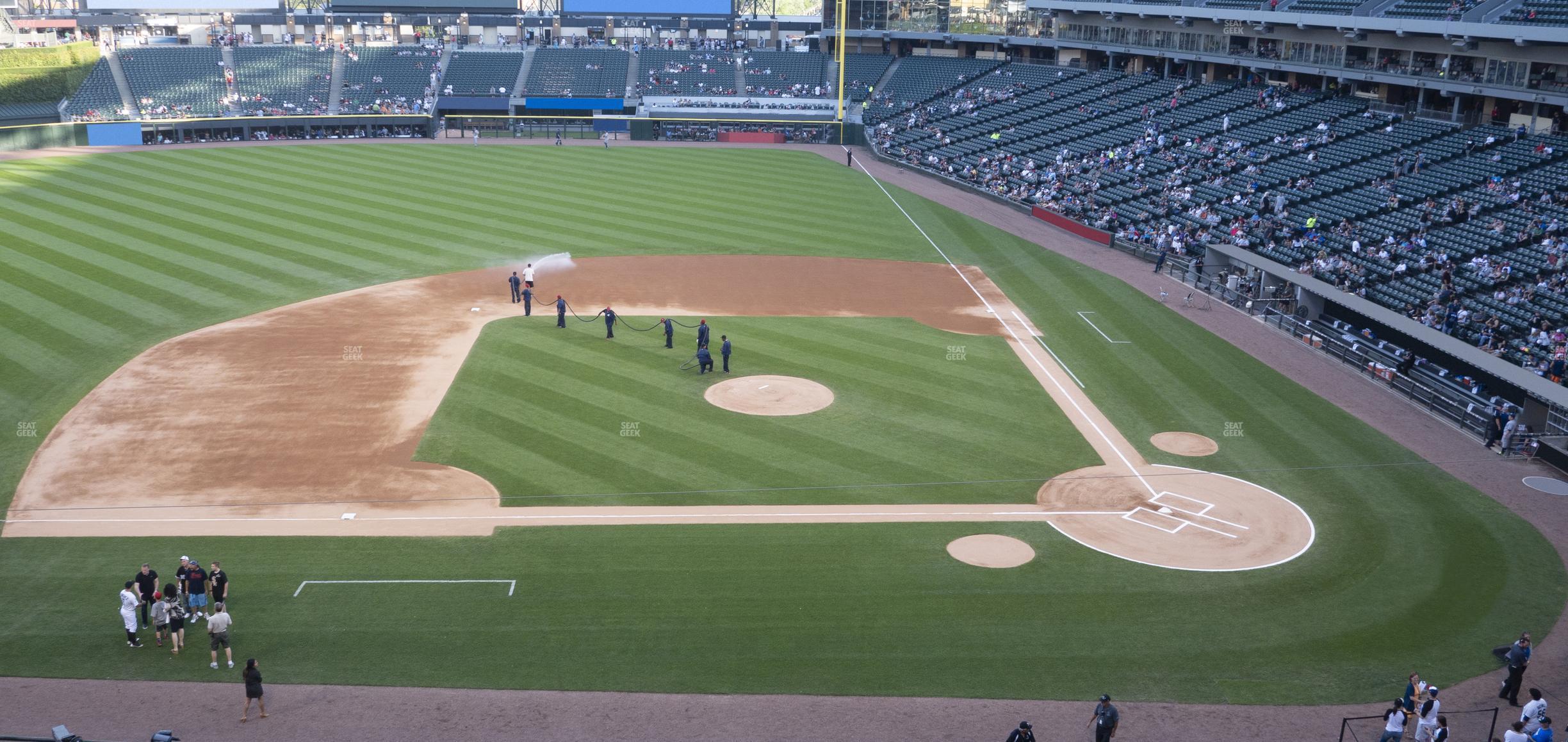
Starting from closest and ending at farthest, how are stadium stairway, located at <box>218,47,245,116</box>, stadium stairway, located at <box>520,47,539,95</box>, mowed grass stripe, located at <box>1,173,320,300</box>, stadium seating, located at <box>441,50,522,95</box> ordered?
1. mowed grass stripe, located at <box>1,173,320,300</box>
2. stadium stairway, located at <box>218,47,245,116</box>
3. stadium seating, located at <box>441,50,522,95</box>
4. stadium stairway, located at <box>520,47,539,95</box>

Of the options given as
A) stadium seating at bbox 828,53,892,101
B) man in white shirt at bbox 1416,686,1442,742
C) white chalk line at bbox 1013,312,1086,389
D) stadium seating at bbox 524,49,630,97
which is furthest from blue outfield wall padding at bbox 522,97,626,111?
man in white shirt at bbox 1416,686,1442,742

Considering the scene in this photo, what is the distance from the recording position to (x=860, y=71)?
86.6m

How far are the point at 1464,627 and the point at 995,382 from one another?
551 inches

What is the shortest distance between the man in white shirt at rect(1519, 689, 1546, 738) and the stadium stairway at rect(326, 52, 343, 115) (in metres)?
76.6

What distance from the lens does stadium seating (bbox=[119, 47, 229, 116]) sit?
75750 millimetres

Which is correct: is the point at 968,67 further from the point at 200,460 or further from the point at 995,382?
the point at 200,460

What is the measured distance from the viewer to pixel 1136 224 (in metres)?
49.6

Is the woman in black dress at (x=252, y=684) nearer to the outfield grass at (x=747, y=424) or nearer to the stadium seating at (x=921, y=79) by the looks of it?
the outfield grass at (x=747, y=424)

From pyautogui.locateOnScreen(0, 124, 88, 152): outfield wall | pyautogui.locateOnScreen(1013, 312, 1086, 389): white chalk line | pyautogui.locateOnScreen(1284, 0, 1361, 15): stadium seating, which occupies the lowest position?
pyautogui.locateOnScreen(1013, 312, 1086, 389): white chalk line

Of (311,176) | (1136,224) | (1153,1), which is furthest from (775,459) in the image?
(1153,1)

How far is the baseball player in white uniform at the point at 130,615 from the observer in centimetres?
1823

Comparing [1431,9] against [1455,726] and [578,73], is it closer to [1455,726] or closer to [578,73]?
[1455,726]

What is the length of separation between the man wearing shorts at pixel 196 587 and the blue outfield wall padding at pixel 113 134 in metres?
62.0

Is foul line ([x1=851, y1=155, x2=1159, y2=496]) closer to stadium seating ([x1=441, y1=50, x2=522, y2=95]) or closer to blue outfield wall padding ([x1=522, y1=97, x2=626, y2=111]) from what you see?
blue outfield wall padding ([x1=522, y1=97, x2=626, y2=111])
